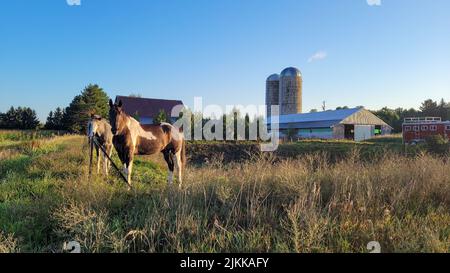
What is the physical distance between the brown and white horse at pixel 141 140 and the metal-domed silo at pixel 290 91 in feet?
161

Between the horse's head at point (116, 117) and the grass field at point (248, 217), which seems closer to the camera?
the grass field at point (248, 217)

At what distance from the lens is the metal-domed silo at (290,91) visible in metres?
53.9

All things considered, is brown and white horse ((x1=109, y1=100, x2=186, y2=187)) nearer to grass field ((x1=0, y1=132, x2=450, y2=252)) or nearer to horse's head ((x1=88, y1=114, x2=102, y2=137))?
grass field ((x1=0, y1=132, x2=450, y2=252))

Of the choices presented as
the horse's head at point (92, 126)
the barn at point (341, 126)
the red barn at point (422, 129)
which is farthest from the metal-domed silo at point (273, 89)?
the horse's head at point (92, 126)

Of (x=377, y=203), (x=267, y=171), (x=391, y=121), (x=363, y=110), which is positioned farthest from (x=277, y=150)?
(x=391, y=121)

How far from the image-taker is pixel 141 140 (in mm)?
6336

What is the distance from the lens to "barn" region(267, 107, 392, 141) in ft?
129

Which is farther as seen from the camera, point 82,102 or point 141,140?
point 82,102

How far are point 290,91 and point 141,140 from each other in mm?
51593

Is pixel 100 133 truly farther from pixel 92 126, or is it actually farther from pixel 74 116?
pixel 74 116

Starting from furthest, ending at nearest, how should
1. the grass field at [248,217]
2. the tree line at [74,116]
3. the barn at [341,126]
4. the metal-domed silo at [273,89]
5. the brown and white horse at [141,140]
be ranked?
the metal-domed silo at [273,89] → the barn at [341,126] → the tree line at [74,116] → the brown and white horse at [141,140] → the grass field at [248,217]

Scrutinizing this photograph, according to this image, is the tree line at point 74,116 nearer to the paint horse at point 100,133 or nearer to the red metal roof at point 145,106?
the red metal roof at point 145,106

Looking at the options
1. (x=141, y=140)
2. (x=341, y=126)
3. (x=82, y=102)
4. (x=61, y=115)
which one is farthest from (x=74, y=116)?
(x=341, y=126)

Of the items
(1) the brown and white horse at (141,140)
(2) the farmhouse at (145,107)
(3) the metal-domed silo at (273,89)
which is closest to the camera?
(1) the brown and white horse at (141,140)
